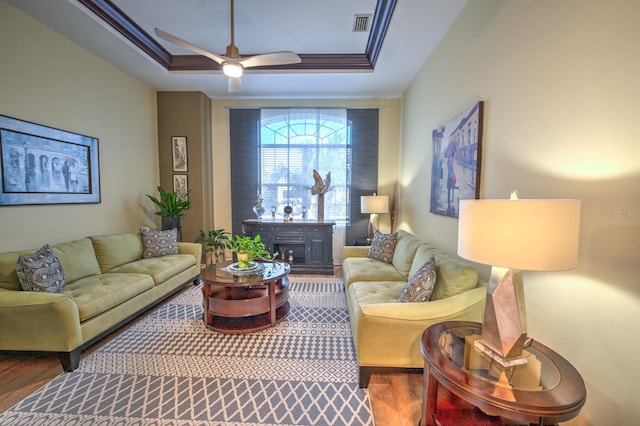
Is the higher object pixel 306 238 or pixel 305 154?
pixel 305 154

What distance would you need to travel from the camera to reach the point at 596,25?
4.07 feet

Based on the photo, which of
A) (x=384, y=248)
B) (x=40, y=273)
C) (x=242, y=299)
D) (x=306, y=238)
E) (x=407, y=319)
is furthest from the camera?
(x=306, y=238)

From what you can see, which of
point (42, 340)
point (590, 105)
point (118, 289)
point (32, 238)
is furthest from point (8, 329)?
point (590, 105)

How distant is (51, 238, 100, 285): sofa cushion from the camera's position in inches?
107

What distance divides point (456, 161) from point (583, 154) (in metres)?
1.29

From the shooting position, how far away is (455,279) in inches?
78.5

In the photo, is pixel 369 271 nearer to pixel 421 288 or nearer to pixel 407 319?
pixel 421 288

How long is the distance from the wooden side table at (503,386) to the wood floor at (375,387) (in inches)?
13.6

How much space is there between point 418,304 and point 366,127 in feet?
12.3

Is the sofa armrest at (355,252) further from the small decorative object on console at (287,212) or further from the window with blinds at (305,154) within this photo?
the small decorative object on console at (287,212)

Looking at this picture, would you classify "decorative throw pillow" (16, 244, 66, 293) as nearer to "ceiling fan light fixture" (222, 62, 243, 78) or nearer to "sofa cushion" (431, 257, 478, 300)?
"ceiling fan light fixture" (222, 62, 243, 78)

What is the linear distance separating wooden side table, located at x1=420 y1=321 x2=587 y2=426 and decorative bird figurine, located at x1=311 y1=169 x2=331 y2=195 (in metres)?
3.42

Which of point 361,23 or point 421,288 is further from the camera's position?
point 361,23

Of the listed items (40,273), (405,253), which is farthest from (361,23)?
(40,273)
